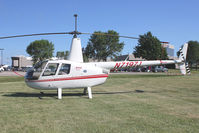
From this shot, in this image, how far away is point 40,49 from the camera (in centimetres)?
7888

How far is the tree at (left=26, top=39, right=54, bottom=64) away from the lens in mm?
78562

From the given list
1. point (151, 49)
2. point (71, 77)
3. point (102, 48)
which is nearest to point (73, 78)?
point (71, 77)

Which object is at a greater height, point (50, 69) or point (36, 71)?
point (50, 69)

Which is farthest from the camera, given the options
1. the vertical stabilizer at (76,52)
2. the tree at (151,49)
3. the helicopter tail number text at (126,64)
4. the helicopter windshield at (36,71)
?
the tree at (151,49)

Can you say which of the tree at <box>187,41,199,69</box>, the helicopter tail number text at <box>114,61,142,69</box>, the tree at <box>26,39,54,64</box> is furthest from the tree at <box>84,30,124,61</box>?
the helicopter tail number text at <box>114,61,142,69</box>

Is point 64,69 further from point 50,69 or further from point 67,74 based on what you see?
point 50,69

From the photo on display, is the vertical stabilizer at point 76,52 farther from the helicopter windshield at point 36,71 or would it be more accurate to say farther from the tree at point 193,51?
the tree at point 193,51

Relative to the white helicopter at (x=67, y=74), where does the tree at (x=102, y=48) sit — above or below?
above

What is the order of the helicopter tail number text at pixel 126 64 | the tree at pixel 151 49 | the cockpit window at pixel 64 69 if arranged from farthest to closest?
the tree at pixel 151 49 → the helicopter tail number text at pixel 126 64 → the cockpit window at pixel 64 69

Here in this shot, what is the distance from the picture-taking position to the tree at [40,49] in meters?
78.6

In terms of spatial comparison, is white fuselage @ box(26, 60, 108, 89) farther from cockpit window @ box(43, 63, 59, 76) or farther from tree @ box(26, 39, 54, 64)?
tree @ box(26, 39, 54, 64)

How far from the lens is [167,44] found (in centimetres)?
989

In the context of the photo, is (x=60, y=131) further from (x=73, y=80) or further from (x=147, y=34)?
(x=147, y=34)

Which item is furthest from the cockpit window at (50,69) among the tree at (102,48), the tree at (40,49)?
the tree at (40,49)
